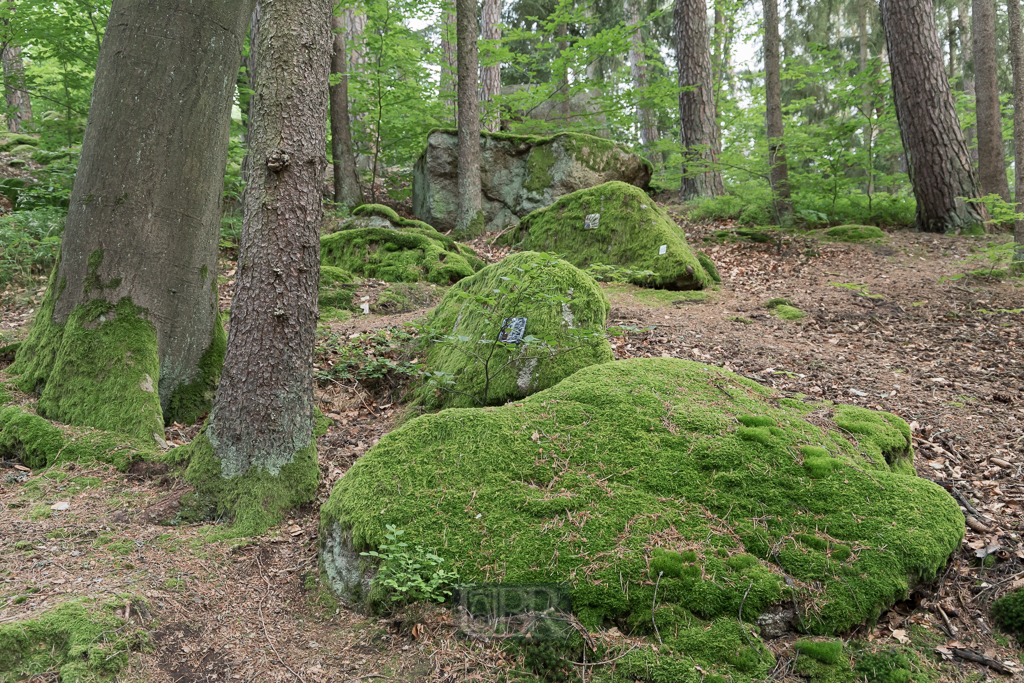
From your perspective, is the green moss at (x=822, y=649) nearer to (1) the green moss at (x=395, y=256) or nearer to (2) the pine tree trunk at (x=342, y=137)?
(1) the green moss at (x=395, y=256)

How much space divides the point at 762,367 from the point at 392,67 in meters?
10.6

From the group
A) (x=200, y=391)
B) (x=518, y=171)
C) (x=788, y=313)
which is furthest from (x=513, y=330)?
(x=518, y=171)

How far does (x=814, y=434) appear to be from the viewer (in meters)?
3.22

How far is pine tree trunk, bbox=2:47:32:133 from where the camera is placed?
10020mm

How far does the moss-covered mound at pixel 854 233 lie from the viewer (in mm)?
9680

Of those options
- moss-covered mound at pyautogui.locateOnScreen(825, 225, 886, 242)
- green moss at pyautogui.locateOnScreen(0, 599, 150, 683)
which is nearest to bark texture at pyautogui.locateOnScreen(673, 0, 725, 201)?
moss-covered mound at pyautogui.locateOnScreen(825, 225, 886, 242)

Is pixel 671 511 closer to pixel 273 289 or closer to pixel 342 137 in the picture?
pixel 273 289

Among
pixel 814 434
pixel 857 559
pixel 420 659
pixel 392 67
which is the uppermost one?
pixel 392 67

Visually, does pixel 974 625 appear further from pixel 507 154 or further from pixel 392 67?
pixel 392 67

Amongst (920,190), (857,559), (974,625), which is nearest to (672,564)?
(857,559)

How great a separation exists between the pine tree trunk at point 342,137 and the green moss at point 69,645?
34.3 ft

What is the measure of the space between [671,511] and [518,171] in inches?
422

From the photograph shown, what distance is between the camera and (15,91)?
15117mm

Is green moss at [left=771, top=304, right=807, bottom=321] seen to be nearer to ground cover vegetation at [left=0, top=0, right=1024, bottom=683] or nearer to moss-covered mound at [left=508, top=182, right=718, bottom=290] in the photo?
ground cover vegetation at [left=0, top=0, right=1024, bottom=683]
